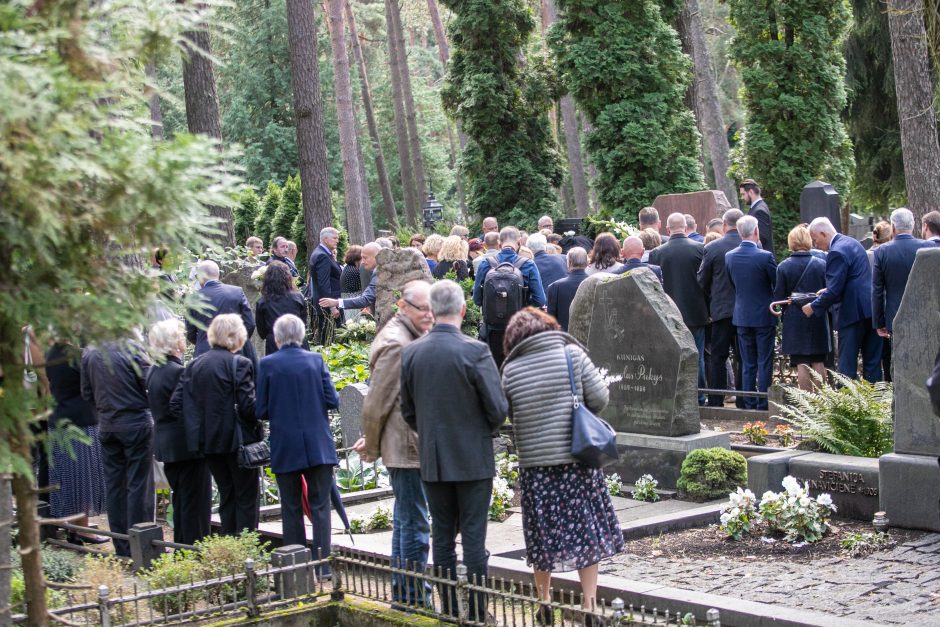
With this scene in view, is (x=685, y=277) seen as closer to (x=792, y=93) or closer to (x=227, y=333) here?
(x=227, y=333)

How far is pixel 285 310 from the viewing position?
12.4 m

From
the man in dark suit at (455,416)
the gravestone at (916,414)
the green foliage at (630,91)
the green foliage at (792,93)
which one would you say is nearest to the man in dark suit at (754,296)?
the gravestone at (916,414)

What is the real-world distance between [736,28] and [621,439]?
13.2m

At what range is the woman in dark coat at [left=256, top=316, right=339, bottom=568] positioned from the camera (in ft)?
26.9

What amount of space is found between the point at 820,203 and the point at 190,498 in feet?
41.7

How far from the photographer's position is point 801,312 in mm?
12867

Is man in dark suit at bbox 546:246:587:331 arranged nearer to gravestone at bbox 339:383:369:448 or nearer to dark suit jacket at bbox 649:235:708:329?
dark suit jacket at bbox 649:235:708:329

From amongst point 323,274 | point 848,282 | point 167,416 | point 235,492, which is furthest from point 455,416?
point 323,274

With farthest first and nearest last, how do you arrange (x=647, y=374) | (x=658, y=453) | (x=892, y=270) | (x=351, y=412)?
(x=351, y=412)
(x=892, y=270)
(x=647, y=374)
(x=658, y=453)

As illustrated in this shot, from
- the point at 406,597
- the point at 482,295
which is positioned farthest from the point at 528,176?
the point at 406,597

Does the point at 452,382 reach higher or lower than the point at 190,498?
higher

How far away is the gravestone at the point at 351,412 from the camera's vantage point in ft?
41.2

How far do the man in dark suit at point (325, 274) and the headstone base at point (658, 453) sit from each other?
Result: 6.47m

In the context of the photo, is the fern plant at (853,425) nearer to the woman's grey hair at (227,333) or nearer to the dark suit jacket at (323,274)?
the woman's grey hair at (227,333)
